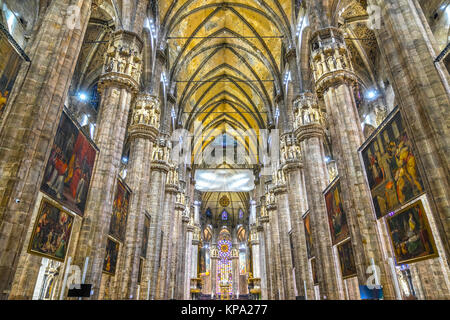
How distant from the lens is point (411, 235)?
23.7ft

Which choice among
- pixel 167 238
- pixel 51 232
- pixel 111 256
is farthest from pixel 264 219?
pixel 51 232

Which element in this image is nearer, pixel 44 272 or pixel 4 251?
pixel 4 251

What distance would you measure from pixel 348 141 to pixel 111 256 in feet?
31.7

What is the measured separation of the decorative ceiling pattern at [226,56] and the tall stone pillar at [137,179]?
676 centimetres

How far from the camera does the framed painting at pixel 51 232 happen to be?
7012mm

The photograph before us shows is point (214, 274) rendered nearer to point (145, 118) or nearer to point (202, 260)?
point (202, 260)

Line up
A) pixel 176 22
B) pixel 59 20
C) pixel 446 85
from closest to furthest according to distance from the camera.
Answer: pixel 446 85
pixel 59 20
pixel 176 22

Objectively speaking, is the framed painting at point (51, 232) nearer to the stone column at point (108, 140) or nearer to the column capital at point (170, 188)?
the stone column at point (108, 140)

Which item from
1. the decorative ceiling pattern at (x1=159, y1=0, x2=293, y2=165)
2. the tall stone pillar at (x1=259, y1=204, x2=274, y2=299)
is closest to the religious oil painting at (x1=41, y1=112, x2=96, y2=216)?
the decorative ceiling pattern at (x1=159, y1=0, x2=293, y2=165)

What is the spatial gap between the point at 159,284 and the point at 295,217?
963 centimetres
